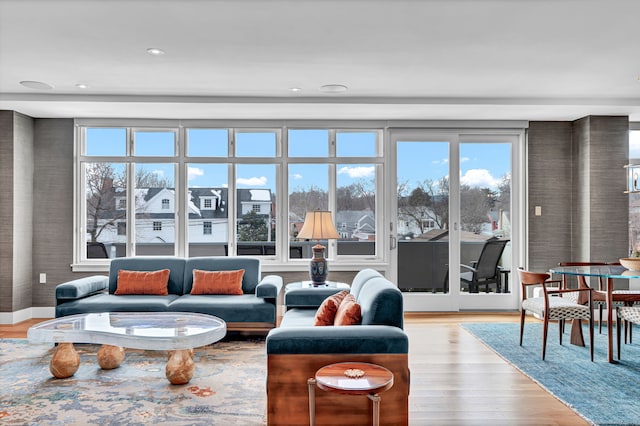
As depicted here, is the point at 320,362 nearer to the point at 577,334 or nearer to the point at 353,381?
the point at 353,381

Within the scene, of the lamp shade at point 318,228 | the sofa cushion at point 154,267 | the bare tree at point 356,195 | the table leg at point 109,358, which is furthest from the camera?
the bare tree at point 356,195

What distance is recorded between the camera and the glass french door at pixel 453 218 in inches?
243

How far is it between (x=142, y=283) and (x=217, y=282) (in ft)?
2.58

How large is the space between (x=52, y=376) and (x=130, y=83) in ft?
8.80

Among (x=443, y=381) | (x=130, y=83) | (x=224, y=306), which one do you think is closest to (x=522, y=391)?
(x=443, y=381)

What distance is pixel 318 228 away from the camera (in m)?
4.95

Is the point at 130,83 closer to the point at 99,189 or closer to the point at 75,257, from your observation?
the point at 99,189

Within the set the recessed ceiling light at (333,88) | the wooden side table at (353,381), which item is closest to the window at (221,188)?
the recessed ceiling light at (333,88)

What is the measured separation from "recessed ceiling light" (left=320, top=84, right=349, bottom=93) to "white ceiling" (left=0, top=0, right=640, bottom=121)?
9 cm

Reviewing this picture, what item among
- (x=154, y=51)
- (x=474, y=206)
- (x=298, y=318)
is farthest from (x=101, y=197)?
(x=474, y=206)

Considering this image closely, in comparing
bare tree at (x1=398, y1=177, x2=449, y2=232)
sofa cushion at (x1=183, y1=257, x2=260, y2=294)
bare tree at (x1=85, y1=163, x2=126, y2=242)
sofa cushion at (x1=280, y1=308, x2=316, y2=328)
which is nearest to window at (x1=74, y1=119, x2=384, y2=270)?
bare tree at (x1=85, y1=163, x2=126, y2=242)

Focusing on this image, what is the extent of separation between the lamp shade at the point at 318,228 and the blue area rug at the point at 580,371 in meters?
1.85

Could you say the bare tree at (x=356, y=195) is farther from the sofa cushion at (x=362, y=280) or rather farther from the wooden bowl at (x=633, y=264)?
the wooden bowl at (x=633, y=264)

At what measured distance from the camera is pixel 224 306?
4.64 meters
